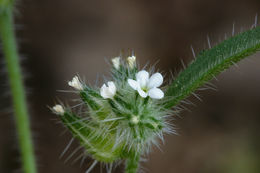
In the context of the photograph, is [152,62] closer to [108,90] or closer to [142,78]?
[142,78]

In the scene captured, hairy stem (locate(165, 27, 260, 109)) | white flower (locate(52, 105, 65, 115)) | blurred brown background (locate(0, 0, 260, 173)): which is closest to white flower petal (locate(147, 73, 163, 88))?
hairy stem (locate(165, 27, 260, 109))

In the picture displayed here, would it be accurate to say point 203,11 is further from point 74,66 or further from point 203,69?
point 203,69

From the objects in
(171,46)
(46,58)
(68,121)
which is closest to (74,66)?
(46,58)

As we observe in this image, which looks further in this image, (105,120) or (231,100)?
(231,100)

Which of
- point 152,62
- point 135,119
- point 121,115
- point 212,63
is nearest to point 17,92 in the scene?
point 121,115

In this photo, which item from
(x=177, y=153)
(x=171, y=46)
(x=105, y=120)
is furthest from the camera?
(x=171, y=46)

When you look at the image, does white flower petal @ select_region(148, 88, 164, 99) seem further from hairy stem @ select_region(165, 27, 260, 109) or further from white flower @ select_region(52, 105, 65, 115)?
white flower @ select_region(52, 105, 65, 115)

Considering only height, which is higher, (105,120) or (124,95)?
(124,95)
